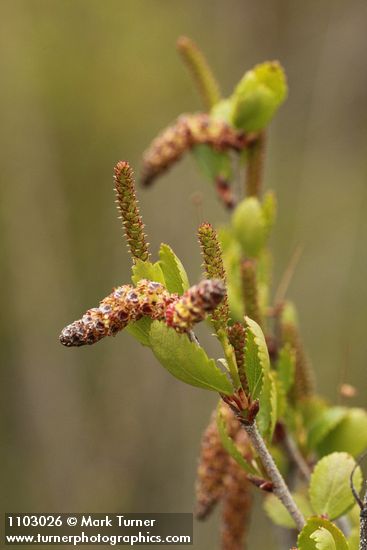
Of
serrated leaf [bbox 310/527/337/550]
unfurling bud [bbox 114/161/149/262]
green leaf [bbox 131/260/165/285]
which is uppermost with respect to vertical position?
unfurling bud [bbox 114/161/149/262]

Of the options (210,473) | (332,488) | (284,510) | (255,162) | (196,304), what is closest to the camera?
(196,304)

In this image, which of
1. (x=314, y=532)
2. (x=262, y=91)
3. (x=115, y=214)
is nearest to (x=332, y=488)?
(x=314, y=532)

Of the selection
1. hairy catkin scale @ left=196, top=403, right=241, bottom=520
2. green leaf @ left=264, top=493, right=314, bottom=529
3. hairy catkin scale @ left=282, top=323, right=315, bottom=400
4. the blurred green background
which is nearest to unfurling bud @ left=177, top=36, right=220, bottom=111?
hairy catkin scale @ left=282, top=323, right=315, bottom=400

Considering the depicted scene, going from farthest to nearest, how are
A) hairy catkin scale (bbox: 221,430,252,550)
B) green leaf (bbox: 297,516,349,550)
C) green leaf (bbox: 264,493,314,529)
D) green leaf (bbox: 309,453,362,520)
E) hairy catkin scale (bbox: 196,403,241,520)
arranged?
hairy catkin scale (bbox: 221,430,252,550) < hairy catkin scale (bbox: 196,403,241,520) < green leaf (bbox: 264,493,314,529) < green leaf (bbox: 309,453,362,520) < green leaf (bbox: 297,516,349,550)

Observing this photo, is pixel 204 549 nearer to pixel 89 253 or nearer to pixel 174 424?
pixel 174 424

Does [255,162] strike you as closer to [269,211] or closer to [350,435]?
[269,211]

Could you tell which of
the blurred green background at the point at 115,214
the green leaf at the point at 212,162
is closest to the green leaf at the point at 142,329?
the green leaf at the point at 212,162

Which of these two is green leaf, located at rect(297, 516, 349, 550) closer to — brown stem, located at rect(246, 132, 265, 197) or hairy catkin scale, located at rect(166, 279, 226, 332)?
hairy catkin scale, located at rect(166, 279, 226, 332)

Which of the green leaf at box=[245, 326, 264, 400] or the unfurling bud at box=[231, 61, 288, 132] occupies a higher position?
the unfurling bud at box=[231, 61, 288, 132]
